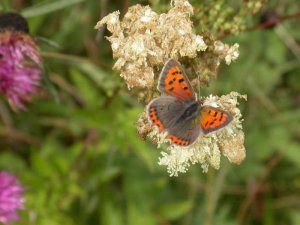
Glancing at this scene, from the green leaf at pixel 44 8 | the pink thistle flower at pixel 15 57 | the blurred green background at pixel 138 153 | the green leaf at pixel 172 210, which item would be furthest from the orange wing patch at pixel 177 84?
the green leaf at pixel 172 210

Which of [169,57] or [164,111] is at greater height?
[169,57]

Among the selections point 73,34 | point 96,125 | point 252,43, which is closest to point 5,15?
point 96,125

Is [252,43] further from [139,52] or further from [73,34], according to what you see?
[139,52]

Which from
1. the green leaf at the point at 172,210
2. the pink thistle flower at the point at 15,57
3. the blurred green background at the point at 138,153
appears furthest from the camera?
the green leaf at the point at 172,210

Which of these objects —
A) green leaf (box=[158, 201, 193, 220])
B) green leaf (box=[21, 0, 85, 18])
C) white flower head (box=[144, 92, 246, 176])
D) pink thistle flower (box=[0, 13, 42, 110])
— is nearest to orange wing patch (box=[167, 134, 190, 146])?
white flower head (box=[144, 92, 246, 176])

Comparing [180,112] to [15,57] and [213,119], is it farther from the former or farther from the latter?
[15,57]

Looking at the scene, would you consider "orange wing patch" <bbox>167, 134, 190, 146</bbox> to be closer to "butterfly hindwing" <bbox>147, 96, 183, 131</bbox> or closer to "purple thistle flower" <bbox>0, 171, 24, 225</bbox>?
"butterfly hindwing" <bbox>147, 96, 183, 131</bbox>

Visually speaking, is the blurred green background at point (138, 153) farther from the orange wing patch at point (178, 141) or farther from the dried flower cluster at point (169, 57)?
the orange wing patch at point (178, 141)

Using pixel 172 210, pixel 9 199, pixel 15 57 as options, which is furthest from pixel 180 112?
pixel 172 210
